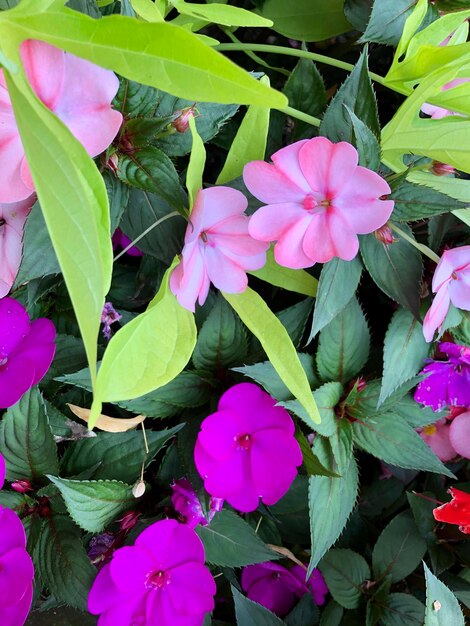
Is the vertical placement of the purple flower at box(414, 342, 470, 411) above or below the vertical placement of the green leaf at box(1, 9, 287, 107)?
below

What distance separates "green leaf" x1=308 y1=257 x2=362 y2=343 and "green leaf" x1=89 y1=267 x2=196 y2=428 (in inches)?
4.8

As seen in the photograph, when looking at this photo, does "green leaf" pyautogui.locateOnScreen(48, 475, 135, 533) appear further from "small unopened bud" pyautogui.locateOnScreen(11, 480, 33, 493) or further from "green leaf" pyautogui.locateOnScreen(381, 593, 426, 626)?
"green leaf" pyautogui.locateOnScreen(381, 593, 426, 626)

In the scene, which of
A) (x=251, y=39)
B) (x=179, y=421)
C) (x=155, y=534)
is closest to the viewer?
(x=155, y=534)

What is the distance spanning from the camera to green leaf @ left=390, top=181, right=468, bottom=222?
565mm

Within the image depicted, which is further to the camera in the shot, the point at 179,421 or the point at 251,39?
the point at 251,39

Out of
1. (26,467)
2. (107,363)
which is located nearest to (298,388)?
(107,363)

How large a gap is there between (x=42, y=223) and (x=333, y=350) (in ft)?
1.09

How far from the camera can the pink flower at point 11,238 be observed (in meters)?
0.55

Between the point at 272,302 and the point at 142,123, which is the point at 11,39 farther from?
the point at 272,302

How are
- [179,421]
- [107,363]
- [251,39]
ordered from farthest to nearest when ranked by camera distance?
[251,39], [179,421], [107,363]

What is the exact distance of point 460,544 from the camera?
810mm

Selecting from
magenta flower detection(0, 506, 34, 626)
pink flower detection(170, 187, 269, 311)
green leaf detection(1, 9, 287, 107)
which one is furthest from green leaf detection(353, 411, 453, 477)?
green leaf detection(1, 9, 287, 107)

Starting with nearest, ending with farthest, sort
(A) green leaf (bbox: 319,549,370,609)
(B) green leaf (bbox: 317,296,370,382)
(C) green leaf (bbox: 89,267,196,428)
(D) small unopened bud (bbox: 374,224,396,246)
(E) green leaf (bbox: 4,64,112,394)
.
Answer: (E) green leaf (bbox: 4,64,112,394)
(C) green leaf (bbox: 89,267,196,428)
(D) small unopened bud (bbox: 374,224,396,246)
(B) green leaf (bbox: 317,296,370,382)
(A) green leaf (bbox: 319,549,370,609)

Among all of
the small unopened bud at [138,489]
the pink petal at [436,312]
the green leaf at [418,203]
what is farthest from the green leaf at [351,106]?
the small unopened bud at [138,489]
